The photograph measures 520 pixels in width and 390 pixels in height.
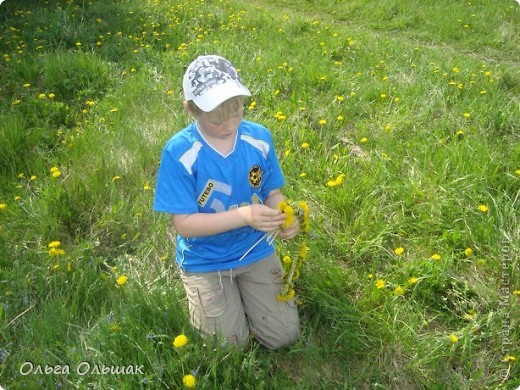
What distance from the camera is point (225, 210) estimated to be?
207 cm

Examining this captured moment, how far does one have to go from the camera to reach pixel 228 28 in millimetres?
5414

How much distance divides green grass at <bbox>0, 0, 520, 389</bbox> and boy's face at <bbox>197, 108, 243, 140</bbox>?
757mm

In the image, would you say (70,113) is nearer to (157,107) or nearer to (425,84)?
(157,107)

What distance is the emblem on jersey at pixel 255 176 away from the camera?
81.4 inches

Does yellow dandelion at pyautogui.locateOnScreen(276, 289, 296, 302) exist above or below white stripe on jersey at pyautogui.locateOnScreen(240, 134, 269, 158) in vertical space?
below

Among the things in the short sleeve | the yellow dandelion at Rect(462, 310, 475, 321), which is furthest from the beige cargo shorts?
the yellow dandelion at Rect(462, 310, 475, 321)

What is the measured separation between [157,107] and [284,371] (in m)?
2.41

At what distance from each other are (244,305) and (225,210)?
1.66ft

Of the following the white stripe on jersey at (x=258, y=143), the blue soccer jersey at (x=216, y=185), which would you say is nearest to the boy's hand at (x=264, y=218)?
the blue soccer jersey at (x=216, y=185)

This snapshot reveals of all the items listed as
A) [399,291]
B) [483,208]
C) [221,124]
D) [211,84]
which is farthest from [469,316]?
[211,84]

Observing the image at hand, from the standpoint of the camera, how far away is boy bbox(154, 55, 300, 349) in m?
1.86

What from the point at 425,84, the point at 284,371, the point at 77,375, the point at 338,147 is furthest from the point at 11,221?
the point at 425,84

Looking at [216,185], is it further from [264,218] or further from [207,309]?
[207,309]

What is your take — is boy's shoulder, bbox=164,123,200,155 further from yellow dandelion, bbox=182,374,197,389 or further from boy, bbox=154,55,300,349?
yellow dandelion, bbox=182,374,197,389
